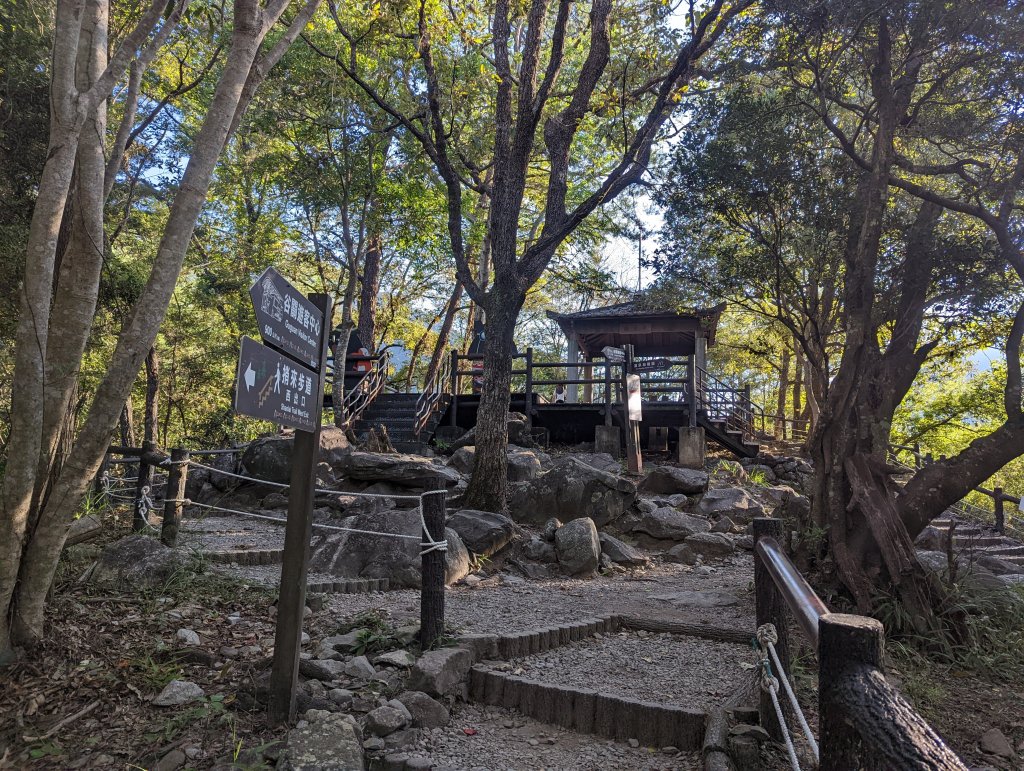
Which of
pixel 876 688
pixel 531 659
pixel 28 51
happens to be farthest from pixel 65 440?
pixel 28 51

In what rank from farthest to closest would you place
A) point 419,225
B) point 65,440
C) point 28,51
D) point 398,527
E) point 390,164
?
1. point 390,164
2. point 419,225
3. point 28,51
4. point 398,527
5. point 65,440

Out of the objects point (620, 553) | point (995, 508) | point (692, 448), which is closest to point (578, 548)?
point (620, 553)

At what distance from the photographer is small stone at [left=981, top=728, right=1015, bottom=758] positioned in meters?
3.33

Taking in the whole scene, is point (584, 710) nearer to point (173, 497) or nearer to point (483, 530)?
point (483, 530)

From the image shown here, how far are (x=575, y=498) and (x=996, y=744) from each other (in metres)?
5.66

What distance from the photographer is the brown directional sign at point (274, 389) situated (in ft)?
7.82

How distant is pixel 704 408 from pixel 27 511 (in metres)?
13.5

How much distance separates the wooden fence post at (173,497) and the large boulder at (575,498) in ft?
13.7

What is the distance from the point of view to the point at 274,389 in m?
2.67

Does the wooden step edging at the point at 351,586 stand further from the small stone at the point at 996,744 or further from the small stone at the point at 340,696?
the small stone at the point at 996,744

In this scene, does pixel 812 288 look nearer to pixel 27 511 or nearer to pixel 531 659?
pixel 531 659

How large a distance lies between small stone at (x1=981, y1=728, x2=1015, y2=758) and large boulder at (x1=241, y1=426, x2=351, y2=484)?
27.8 ft

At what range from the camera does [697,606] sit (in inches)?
227

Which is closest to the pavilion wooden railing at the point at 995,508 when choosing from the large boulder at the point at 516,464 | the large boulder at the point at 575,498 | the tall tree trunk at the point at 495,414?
the large boulder at the point at 575,498
